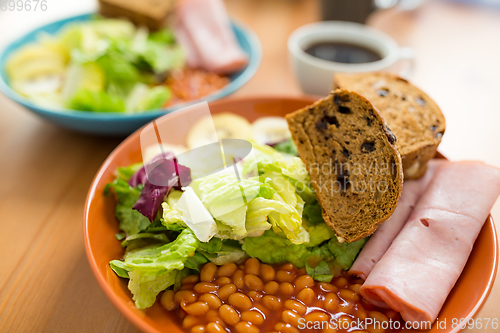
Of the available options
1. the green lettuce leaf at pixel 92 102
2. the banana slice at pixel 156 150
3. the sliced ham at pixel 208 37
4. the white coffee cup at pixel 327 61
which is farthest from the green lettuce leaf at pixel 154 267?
the sliced ham at pixel 208 37

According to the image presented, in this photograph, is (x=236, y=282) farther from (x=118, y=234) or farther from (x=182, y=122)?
(x=182, y=122)

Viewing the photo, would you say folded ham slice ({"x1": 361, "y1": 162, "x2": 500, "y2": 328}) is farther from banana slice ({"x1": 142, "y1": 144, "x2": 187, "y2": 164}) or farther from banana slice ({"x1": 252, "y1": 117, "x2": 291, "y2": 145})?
banana slice ({"x1": 142, "y1": 144, "x2": 187, "y2": 164})

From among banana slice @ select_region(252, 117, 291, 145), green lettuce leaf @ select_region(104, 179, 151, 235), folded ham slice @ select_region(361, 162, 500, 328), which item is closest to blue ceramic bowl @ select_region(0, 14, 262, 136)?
banana slice @ select_region(252, 117, 291, 145)

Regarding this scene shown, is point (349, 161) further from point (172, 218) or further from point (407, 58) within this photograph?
point (407, 58)

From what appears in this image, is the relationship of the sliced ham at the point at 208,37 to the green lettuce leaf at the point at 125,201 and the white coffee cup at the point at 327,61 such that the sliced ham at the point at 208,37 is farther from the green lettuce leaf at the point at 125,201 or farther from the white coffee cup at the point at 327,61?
the green lettuce leaf at the point at 125,201

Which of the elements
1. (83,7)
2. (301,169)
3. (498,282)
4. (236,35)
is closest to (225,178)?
(301,169)
